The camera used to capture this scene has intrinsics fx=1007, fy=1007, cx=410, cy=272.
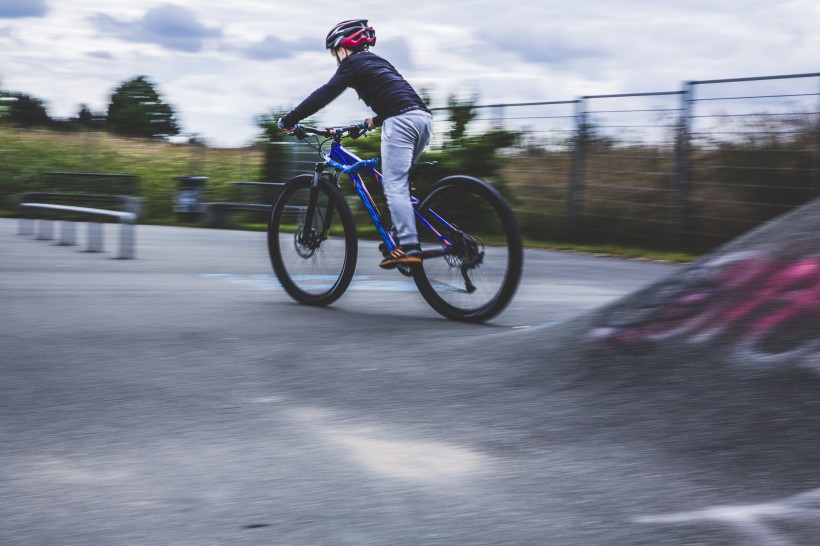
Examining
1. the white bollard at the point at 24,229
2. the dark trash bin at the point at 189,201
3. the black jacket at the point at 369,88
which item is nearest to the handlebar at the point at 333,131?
the black jacket at the point at 369,88

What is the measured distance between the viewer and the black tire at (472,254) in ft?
17.6

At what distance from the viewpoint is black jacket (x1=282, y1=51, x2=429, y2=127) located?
18.6ft

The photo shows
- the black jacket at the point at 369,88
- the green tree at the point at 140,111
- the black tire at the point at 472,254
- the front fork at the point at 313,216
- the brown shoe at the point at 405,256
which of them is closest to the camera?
the black tire at the point at 472,254

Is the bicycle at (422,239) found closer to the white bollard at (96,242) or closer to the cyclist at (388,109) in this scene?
the cyclist at (388,109)

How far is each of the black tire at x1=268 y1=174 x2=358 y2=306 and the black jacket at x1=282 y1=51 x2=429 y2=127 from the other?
574 mm

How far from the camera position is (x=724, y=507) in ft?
7.89

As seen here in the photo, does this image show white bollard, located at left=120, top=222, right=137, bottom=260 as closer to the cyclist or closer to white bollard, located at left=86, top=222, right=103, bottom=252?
white bollard, located at left=86, top=222, right=103, bottom=252

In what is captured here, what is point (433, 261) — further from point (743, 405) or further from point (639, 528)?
point (639, 528)

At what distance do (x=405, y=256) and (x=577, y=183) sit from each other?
9.91 meters

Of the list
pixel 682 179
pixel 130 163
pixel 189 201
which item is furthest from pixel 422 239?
pixel 130 163

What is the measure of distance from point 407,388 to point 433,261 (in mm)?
2001

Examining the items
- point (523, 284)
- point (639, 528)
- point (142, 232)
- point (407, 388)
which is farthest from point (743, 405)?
point (142, 232)

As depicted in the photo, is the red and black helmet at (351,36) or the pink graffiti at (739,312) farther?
the red and black helmet at (351,36)

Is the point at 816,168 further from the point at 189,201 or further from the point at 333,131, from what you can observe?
the point at 189,201
